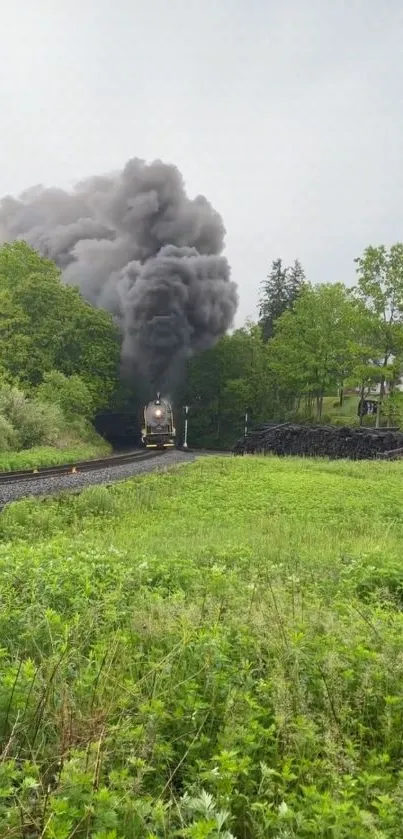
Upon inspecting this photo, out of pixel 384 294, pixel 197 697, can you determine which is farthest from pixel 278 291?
pixel 197 697

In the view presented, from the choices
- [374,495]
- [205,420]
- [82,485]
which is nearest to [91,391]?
[205,420]

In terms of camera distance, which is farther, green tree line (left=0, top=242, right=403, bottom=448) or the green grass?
green tree line (left=0, top=242, right=403, bottom=448)

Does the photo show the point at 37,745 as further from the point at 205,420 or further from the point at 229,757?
the point at 205,420

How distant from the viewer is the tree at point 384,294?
30859 mm

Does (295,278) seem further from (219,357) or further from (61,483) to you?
(61,483)

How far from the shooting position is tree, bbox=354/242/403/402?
30859 mm

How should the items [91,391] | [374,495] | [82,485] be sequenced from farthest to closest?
[91,391]
[82,485]
[374,495]

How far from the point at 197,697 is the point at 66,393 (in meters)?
30.8

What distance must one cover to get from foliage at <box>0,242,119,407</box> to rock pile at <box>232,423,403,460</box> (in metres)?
12.6

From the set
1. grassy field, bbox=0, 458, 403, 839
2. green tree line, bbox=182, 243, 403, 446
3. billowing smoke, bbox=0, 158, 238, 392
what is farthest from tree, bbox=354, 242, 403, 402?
grassy field, bbox=0, 458, 403, 839

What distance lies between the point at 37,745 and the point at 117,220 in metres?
51.5

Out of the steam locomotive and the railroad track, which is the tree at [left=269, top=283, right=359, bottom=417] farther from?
the railroad track

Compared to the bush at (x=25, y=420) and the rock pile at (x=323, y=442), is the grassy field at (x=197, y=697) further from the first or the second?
the bush at (x=25, y=420)

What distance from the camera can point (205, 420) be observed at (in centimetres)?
4797
